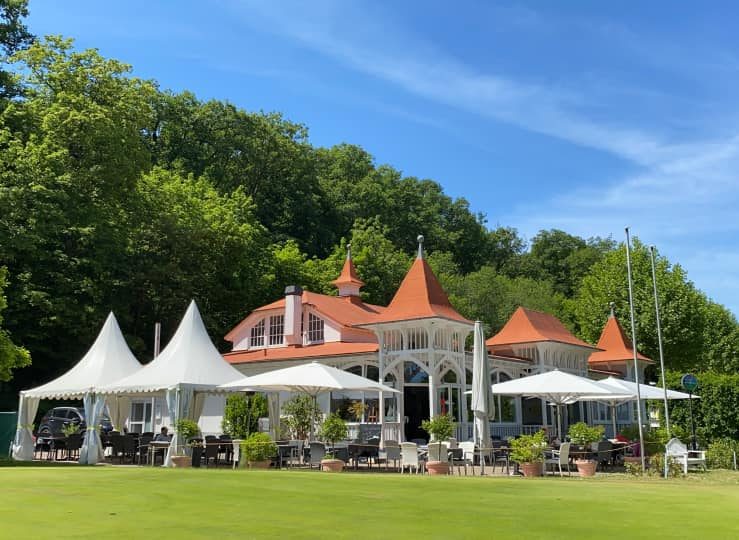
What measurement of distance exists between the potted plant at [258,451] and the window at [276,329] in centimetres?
1421

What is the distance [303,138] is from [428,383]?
36.1m

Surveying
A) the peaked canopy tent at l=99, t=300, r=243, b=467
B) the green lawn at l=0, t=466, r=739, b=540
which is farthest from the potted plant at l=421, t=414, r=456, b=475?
the peaked canopy tent at l=99, t=300, r=243, b=467

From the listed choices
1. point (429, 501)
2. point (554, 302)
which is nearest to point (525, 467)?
point (429, 501)

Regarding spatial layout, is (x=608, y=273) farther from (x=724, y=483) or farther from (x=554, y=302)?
(x=724, y=483)

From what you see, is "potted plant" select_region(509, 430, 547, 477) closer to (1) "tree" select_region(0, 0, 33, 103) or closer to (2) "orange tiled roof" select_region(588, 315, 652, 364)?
(2) "orange tiled roof" select_region(588, 315, 652, 364)

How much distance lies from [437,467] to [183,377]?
7.89 meters

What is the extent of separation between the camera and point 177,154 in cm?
5228

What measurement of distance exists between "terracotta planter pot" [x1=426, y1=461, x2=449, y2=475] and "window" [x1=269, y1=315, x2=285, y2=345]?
16521mm

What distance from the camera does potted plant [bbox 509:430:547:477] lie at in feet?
56.4

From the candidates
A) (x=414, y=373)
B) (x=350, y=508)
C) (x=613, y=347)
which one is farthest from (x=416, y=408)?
(x=350, y=508)

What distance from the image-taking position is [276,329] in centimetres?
3369

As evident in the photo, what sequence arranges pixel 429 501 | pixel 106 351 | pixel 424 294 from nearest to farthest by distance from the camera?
1. pixel 429 501
2. pixel 106 351
3. pixel 424 294

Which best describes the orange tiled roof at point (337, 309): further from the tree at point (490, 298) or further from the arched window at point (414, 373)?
the tree at point (490, 298)

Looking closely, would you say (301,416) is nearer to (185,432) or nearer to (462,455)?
(185,432)
